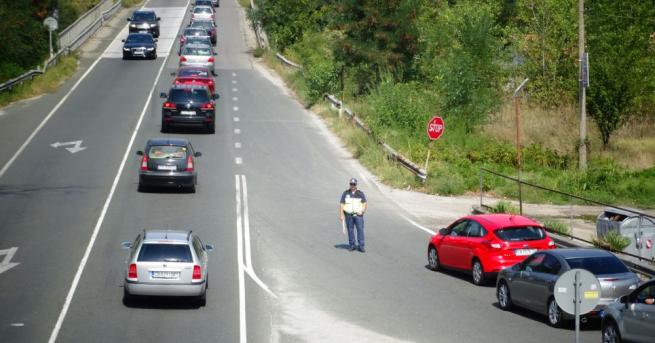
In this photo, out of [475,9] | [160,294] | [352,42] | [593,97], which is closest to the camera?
[160,294]

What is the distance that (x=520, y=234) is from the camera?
22.1m

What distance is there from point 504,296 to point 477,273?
242 cm

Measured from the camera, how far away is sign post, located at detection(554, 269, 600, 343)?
13.6 metres

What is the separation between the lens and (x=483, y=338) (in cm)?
1756

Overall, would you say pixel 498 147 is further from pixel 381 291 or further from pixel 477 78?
pixel 381 291

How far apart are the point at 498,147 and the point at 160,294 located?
2496cm

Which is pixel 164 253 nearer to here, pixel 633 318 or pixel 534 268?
pixel 534 268

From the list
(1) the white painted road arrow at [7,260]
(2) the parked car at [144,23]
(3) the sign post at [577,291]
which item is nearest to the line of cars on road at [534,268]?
(3) the sign post at [577,291]

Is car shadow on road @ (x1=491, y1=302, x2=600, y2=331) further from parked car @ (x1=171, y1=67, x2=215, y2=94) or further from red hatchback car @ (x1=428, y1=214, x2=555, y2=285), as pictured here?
parked car @ (x1=171, y1=67, x2=215, y2=94)

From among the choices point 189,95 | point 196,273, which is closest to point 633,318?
point 196,273

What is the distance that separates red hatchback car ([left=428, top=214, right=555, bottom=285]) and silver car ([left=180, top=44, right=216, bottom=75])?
118 feet

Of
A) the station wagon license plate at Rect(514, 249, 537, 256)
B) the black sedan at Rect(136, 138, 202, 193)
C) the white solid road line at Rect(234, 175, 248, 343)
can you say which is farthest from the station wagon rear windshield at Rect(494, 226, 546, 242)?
the black sedan at Rect(136, 138, 202, 193)

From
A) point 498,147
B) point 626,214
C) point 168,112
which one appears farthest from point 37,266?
point 498,147

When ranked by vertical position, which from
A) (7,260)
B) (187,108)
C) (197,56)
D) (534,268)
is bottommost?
(7,260)
